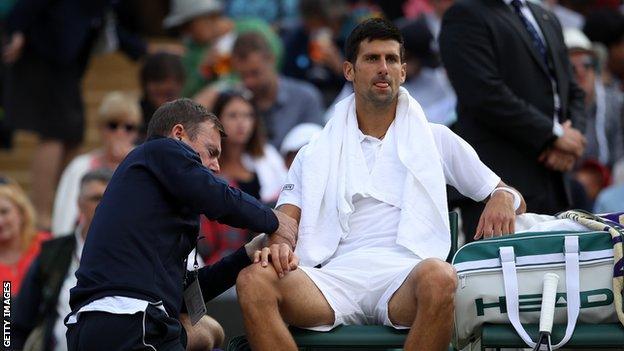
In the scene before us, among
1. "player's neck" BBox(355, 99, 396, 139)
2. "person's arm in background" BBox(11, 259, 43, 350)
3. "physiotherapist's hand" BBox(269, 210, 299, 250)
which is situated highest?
"player's neck" BBox(355, 99, 396, 139)

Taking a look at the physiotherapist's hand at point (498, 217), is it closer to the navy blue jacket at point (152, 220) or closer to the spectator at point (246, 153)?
the navy blue jacket at point (152, 220)

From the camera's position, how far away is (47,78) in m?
11.0

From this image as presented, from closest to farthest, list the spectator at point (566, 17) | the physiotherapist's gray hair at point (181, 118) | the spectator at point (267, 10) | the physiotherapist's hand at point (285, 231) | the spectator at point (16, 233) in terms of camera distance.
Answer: the physiotherapist's gray hair at point (181, 118) < the physiotherapist's hand at point (285, 231) < the spectator at point (16, 233) < the spectator at point (566, 17) < the spectator at point (267, 10)

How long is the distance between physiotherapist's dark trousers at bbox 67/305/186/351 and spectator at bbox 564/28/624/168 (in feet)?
20.0

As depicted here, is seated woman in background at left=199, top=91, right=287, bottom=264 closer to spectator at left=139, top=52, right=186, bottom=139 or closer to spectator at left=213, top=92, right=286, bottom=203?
spectator at left=213, top=92, right=286, bottom=203

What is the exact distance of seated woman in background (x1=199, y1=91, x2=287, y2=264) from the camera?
9461 millimetres

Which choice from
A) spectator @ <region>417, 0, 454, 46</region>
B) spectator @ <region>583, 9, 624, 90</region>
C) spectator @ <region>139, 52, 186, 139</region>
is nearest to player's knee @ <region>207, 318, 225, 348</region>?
spectator @ <region>139, 52, 186, 139</region>

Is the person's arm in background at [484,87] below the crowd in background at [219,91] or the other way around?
the other way around

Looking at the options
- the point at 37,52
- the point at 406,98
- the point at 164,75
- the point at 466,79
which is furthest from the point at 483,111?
the point at 37,52

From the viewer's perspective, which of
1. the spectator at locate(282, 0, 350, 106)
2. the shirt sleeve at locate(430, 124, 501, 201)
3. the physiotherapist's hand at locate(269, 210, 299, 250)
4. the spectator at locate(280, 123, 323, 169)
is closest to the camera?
the physiotherapist's hand at locate(269, 210, 299, 250)

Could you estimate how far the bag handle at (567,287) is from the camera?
603 centimetres

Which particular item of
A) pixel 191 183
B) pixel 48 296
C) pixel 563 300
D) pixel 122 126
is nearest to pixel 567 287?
pixel 563 300

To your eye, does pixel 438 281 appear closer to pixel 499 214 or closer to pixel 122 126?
pixel 499 214

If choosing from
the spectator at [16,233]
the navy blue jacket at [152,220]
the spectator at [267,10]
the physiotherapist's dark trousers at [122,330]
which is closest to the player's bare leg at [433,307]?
the navy blue jacket at [152,220]
